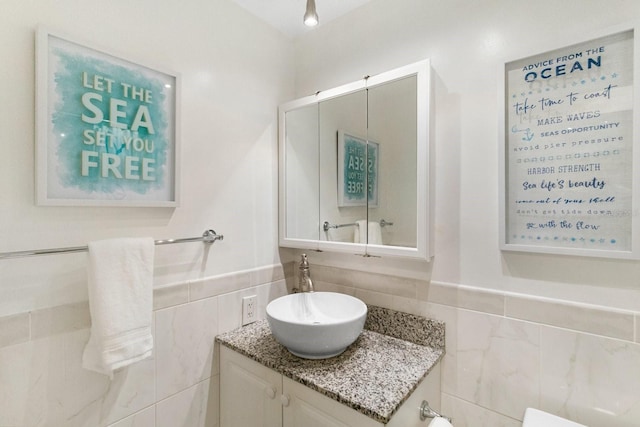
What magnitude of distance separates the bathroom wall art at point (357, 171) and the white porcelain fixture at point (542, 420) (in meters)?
0.88

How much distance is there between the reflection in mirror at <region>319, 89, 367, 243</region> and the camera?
1357 mm

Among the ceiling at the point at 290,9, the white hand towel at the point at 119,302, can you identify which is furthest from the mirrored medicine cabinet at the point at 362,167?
the white hand towel at the point at 119,302

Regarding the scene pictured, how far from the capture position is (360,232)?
1.35m

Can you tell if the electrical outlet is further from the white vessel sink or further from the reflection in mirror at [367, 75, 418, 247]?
the reflection in mirror at [367, 75, 418, 247]

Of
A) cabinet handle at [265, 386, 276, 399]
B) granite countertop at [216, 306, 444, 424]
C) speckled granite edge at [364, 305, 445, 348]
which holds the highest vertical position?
speckled granite edge at [364, 305, 445, 348]

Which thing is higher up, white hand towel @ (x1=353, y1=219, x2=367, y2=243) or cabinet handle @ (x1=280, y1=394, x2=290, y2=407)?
white hand towel @ (x1=353, y1=219, x2=367, y2=243)

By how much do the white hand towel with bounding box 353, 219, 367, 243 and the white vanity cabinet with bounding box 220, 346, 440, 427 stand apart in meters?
0.58

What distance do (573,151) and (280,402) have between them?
131cm

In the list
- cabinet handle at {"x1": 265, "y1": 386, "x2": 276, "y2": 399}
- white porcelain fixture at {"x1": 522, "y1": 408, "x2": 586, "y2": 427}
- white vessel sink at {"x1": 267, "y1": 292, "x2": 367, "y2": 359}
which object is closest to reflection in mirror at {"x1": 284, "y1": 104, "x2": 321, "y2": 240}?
white vessel sink at {"x1": 267, "y1": 292, "x2": 367, "y2": 359}

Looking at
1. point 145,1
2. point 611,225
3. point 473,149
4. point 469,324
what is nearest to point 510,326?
point 469,324

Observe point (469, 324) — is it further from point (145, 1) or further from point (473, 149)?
point (145, 1)

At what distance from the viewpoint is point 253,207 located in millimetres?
1501

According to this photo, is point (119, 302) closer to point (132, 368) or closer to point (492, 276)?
point (132, 368)

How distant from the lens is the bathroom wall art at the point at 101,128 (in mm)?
893
